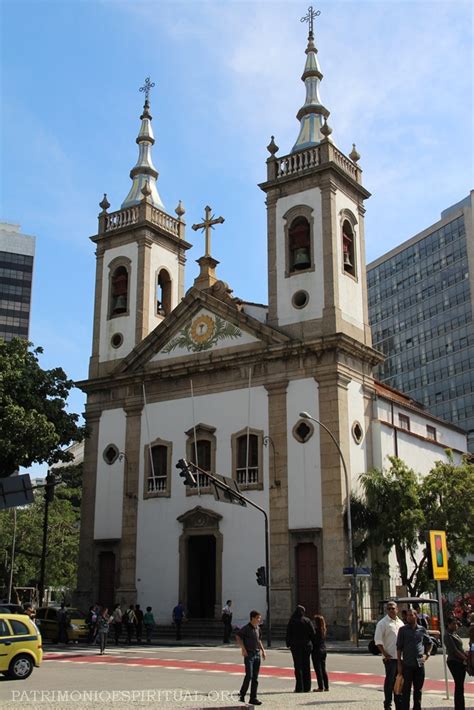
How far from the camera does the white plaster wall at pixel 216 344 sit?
34594 mm

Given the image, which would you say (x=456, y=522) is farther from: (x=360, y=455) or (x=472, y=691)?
(x=472, y=691)

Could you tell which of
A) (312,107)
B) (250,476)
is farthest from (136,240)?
(250,476)

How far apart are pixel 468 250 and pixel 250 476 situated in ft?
170

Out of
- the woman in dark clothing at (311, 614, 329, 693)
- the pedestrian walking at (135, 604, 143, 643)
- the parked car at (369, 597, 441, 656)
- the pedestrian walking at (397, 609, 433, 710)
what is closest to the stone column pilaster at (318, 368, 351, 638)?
the parked car at (369, 597, 441, 656)

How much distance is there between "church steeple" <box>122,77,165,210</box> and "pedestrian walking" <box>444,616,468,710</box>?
32.5 meters

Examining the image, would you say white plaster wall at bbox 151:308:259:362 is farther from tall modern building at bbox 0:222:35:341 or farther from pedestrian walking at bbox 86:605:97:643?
tall modern building at bbox 0:222:35:341

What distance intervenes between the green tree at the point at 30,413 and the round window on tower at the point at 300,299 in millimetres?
9668

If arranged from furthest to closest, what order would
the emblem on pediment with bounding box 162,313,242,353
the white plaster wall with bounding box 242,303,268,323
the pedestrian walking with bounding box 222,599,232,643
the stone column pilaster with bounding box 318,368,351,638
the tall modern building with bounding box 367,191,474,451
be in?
the tall modern building with bounding box 367,191,474,451
the white plaster wall with bounding box 242,303,268,323
the emblem on pediment with bounding box 162,313,242,353
the stone column pilaster with bounding box 318,368,351,638
the pedestrian walking with bounding box 222,599,232,643

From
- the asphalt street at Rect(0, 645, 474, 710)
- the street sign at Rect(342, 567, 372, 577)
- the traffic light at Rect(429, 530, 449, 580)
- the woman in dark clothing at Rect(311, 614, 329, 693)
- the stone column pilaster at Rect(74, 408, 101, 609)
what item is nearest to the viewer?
the asphalt street at Rect(0, 645, 474, 710)

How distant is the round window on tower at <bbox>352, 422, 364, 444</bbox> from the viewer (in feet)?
105

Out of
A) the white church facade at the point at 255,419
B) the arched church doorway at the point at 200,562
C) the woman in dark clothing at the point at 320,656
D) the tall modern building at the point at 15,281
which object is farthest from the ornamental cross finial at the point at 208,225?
the tall modern building at the point at 15,281

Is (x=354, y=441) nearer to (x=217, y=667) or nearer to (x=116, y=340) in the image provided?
(x=217, y=667)

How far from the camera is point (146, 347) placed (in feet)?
123

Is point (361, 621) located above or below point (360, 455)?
below
